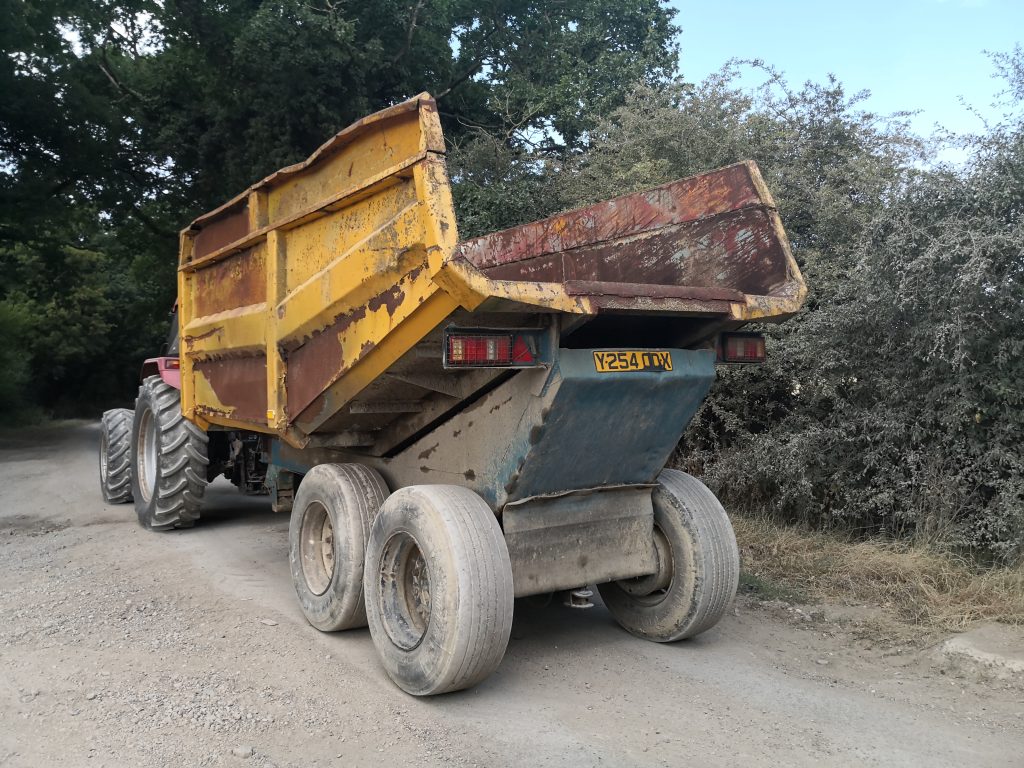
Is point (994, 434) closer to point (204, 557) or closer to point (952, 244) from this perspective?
point (952, 244)

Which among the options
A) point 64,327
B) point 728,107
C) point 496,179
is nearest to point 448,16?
point 496,179

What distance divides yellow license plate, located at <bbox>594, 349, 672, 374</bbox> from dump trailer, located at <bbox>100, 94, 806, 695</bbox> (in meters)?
0.01

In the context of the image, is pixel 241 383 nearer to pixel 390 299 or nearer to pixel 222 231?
pixel 222 231

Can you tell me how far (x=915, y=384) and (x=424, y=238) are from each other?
4057 mm

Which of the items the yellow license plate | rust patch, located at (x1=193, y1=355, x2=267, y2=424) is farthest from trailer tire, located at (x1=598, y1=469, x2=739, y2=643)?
rust patch, located at (x1=193, y1=355, x2=267, y2=424)

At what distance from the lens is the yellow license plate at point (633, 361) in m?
3.54

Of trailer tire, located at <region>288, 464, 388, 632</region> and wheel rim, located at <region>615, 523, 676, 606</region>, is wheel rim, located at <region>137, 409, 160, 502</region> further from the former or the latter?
wheel rim, located at <region>615, 523, 676, 606</region>

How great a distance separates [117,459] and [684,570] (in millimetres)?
6019

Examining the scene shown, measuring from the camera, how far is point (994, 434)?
533 cm

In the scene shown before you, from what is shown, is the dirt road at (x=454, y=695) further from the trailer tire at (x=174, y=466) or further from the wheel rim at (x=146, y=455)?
the wheel rim at (x=146, y=455)

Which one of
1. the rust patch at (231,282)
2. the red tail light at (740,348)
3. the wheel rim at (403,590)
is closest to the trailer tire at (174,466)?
the rust patch at (231,282)

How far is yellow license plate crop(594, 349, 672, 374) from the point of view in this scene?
3535mm

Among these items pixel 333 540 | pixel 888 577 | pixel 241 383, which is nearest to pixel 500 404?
pixel 333 540

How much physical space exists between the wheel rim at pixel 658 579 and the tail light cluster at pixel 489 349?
1468mm
